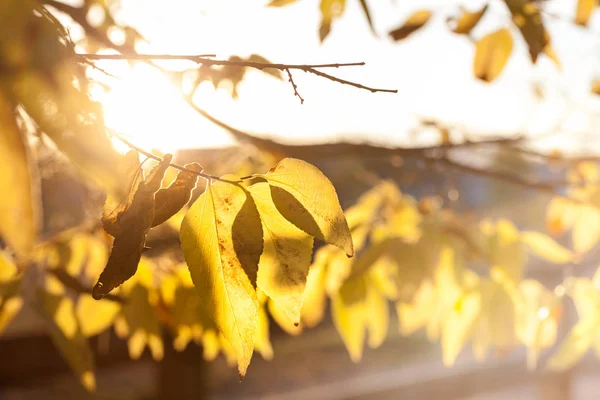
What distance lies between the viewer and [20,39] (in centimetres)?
24

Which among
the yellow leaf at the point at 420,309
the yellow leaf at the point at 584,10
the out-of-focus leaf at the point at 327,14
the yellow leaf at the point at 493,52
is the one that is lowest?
the yellow leaf at the point at 420,309

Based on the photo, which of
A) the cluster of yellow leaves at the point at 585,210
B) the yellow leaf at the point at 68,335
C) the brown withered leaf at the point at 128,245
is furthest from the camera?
the cluster of yellow leaves at the point at 585,210

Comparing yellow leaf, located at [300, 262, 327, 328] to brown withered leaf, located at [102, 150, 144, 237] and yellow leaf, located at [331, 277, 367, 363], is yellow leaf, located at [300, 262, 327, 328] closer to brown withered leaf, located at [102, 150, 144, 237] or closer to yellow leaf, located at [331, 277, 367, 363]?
yellow leaf, located at [331, 277, 367, 363]

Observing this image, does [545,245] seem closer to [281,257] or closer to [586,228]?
[586,228]

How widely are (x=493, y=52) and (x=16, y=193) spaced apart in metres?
0.70

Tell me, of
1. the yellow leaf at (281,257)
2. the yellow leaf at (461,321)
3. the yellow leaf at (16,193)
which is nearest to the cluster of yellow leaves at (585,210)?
the yellow leaf at (461,321)

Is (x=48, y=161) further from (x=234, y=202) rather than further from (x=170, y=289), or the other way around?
(x=234, y=202)

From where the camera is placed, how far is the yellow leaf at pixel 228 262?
0.37m

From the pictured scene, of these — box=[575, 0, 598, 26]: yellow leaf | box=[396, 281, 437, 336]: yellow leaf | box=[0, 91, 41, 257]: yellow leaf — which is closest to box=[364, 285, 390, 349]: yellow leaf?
box=[396, 281, 437, 336]: yellow leaf

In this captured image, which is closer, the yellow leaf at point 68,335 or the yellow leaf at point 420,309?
the yellow leaf at point 68,335

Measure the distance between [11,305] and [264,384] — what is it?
15.0 ft

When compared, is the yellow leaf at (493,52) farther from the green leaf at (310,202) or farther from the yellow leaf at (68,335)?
the yellow leaf at (68,335)

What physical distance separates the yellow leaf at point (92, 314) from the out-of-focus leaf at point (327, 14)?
50cm

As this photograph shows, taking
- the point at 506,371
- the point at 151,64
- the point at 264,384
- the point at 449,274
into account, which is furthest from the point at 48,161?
the point at 264,384
